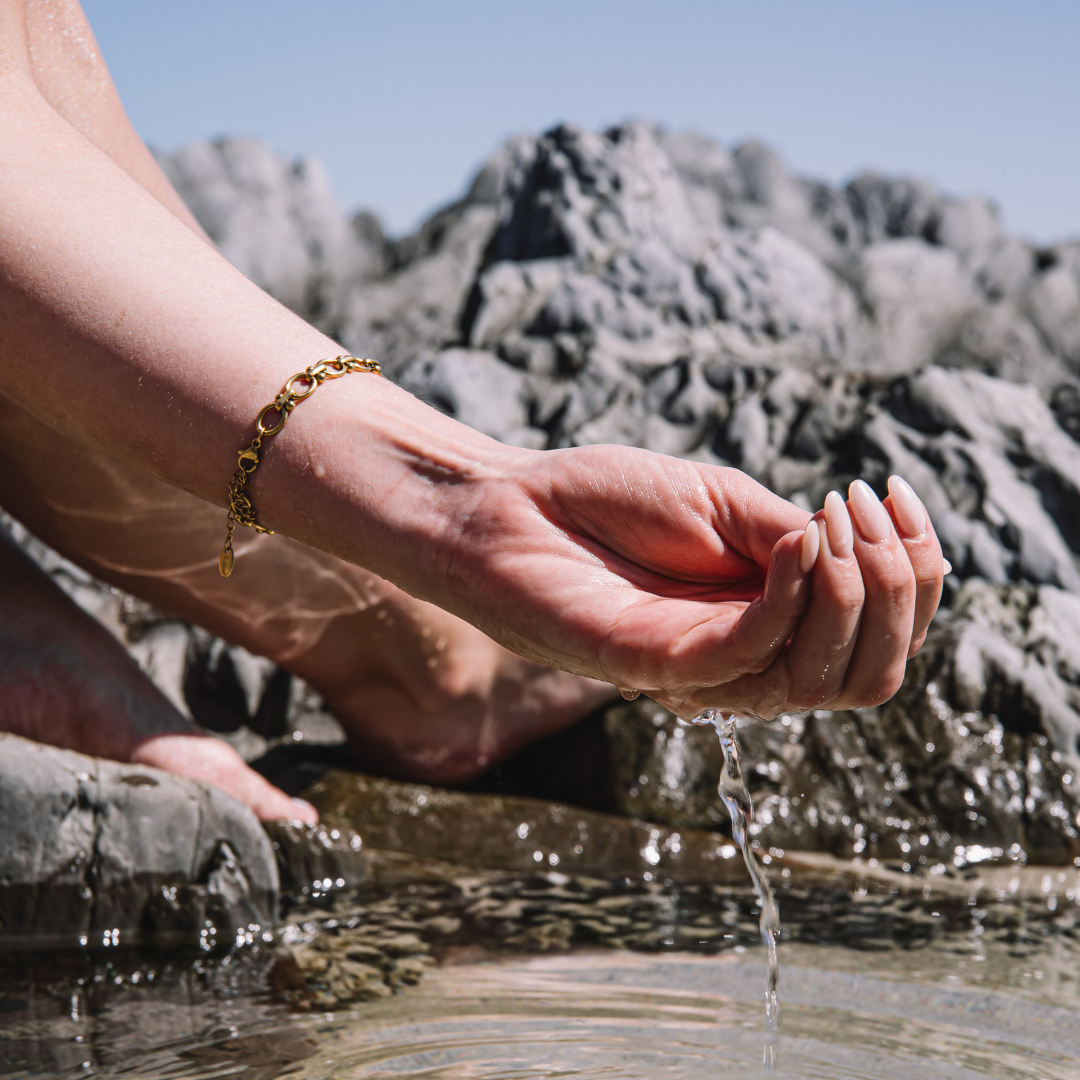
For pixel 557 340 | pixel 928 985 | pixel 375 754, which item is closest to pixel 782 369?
pixel 557 340

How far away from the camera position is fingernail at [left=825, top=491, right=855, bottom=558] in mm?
1087

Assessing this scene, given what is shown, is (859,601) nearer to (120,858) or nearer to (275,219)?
(120,858)

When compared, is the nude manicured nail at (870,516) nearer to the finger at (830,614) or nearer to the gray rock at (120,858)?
the finger at (830,614)

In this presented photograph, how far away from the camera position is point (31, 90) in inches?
63.5

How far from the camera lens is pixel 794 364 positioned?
6098 millimetres

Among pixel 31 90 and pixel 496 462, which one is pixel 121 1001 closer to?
pixel 496 462

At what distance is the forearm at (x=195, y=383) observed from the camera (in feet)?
4.34

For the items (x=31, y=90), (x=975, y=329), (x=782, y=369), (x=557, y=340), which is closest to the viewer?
(x=31, y=90)

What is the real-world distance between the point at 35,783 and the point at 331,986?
618mm

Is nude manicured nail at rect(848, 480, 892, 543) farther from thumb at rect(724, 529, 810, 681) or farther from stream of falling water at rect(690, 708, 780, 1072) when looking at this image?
stream of falling water at rect(690, 708, 780, 1072)

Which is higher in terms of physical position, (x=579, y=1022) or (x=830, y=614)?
(x=830, y=614)

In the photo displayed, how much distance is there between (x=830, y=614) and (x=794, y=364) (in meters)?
5.23

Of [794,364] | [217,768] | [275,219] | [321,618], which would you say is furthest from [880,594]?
[275,219]

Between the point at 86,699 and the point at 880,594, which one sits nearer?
the point at 880,594
